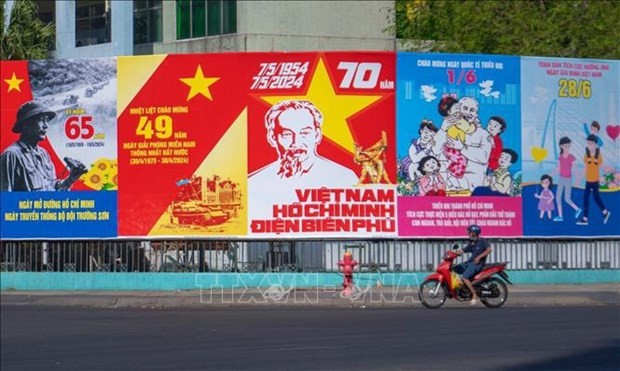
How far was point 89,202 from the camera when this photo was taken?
101 ft

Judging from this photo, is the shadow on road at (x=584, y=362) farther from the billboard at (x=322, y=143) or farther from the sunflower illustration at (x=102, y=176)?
the sunflower illustration at (x=102, y=176)

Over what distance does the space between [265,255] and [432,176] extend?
438 cm

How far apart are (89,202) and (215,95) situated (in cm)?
399

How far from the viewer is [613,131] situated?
31938 millimetres

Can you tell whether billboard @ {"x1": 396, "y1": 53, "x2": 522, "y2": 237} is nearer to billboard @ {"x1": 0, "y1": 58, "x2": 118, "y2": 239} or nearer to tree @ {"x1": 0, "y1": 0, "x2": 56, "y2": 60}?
billboard @ {"x1": 0, "y1": 58, "x2": 118, "y2": 239}

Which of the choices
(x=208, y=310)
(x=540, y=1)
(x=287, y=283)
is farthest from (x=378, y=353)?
(x=540, y=1)

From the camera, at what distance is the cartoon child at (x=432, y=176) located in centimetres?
3042

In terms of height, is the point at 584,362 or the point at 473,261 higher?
the point at 473,261

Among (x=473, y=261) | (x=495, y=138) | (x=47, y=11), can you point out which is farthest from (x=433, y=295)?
(x=47, y=11)

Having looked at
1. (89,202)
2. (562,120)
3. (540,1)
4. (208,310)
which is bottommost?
(208,310)

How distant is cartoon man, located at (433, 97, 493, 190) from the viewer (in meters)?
Answer: 30.7

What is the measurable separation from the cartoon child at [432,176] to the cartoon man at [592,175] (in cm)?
374

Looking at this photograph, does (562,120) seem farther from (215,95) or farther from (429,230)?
(215,95)

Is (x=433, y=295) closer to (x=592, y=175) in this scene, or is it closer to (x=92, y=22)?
(x=592, y=175)
